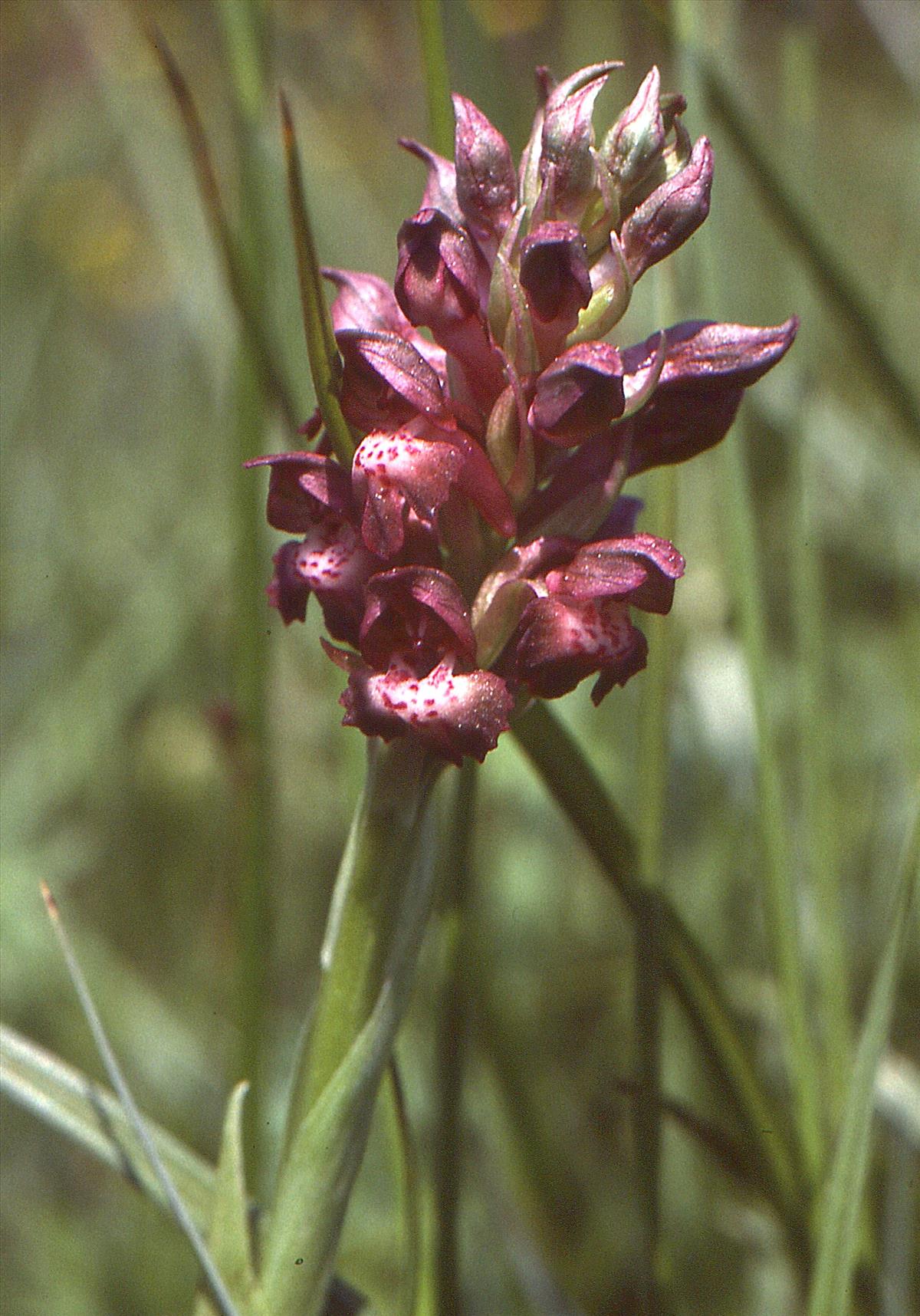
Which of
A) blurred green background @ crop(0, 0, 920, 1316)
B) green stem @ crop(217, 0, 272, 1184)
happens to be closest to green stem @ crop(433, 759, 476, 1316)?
blurred green background @ crop(0, 0, 920, 1316)

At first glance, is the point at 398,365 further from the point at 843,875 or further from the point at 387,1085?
the point at 843,875

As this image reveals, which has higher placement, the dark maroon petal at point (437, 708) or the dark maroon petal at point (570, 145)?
the dark maroon petal at point (570, 145)

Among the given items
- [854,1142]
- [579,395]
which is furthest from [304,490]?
[854,1142]

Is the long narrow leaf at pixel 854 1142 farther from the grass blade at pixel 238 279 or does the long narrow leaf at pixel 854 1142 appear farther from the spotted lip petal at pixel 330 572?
the grass blade at pixel 238 279

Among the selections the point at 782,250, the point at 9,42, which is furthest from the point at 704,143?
the point at 9,42

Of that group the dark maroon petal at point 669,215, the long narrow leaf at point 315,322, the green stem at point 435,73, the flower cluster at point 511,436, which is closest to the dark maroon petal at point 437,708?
the flower cluster at point 511,436

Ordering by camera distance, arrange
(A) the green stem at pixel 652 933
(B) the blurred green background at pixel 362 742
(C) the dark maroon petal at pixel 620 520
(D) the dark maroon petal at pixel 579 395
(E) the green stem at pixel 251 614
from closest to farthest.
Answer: (D) the dark maroon petal at pixel 579 395 < (C) the dark maroon petal at pixel 620 520 < (A) the green stem at pixel 652 933 < (E) the green stem at pixel 251 614 < (B) the blurred green background at pixel 362 742

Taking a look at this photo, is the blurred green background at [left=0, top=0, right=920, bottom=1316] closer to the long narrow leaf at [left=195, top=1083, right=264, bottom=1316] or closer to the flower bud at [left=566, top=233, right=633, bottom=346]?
the long narrow leaf at [left=195, top=1083, right=264, bottom=1316]
